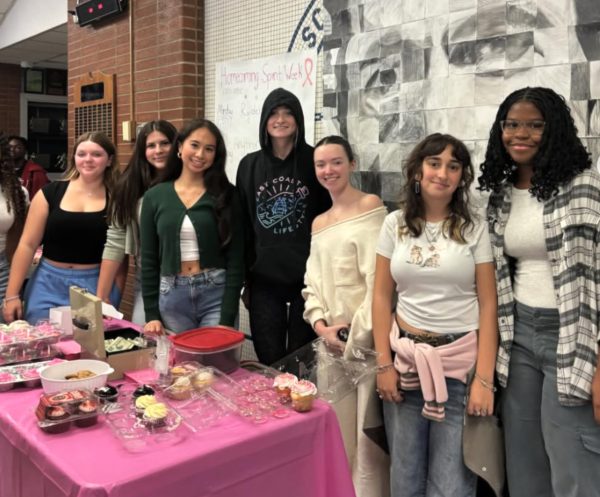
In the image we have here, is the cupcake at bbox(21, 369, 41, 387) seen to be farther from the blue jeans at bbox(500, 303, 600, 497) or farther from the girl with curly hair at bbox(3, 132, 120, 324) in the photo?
the blue jeans at bbox(500, 303, 600, 497)

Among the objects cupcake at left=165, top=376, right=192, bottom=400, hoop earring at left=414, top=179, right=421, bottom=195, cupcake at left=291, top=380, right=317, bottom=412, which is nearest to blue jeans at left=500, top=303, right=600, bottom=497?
hoop earring at left=414, top=179, right=421, bottom=195

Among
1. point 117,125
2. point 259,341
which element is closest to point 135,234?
point 259,341

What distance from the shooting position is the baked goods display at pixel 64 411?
4.45ft

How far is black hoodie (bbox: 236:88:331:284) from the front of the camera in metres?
2.30

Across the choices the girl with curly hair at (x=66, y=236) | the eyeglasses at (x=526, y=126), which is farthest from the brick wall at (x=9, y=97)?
the eyeglasses at (x=526, y=126)

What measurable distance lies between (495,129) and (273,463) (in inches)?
44.2

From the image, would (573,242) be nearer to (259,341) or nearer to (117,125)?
(259,341)

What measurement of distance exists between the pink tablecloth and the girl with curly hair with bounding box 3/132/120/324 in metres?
0.94

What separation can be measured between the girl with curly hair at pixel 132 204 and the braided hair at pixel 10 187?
0.50 metres

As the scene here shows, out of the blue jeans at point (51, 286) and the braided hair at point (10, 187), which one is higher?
the braided hair at point (10, 187)

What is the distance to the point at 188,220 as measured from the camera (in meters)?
2.20

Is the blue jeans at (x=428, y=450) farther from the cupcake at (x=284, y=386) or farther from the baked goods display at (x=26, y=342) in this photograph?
the baked goods display at (x=26, y=342)

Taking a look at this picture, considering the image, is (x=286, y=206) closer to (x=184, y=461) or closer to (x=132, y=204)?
(x=132, y=204)

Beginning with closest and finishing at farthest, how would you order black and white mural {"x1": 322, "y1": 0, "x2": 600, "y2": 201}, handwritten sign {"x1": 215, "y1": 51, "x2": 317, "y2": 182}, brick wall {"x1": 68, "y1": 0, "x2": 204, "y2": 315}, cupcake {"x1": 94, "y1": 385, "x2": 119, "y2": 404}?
cupcake {"x1": 94, "y1": 385, "x2": 119, "y2": 404}, black and white mural {"x1": 322, "y1": 0, "x2": 600, "y2": 201}, handwritten sign {"x1": 215, "y1": 51, "x2": 317, "y2": 182}, brick wall {"x1": 68, "y1": 0, "x2": 204, "y2": 315}
